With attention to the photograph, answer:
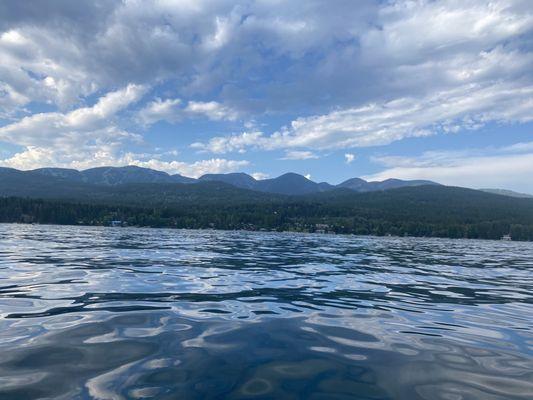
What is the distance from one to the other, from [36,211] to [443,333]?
209416 millimetres

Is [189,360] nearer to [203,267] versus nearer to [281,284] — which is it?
[281,284]

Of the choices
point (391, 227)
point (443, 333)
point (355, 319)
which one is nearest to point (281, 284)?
point (355, 319)

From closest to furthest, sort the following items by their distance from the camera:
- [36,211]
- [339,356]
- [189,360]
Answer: [189,360], [339,356], [36,211]

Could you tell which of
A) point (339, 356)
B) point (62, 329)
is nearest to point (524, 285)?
point (339, 356)

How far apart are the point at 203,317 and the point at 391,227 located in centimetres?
19135

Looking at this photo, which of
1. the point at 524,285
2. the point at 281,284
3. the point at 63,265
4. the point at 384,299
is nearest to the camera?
the point at 384,299

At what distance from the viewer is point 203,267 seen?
101 feet

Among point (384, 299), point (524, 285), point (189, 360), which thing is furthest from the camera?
point (524, 285)

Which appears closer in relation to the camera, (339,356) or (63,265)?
(339,356)

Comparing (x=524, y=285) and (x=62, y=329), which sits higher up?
A: (x=62, y=329)

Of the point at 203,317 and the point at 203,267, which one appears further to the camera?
the point at 203,267

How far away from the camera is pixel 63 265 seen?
28.1m

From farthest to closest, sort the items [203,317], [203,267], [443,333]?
[203,267] < [203,317] < [443,333]

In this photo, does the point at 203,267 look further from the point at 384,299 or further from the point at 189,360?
the point at 189,360
